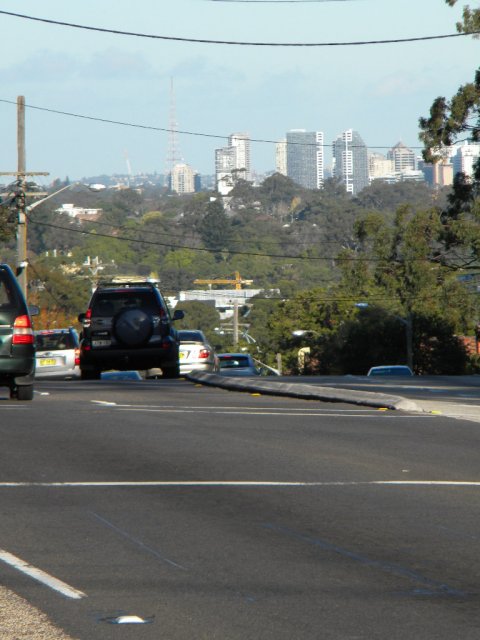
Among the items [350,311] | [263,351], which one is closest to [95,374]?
[350,311]

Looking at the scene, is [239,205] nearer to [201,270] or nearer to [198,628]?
[201,270]

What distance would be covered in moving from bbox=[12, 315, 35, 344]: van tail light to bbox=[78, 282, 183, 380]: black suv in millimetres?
7664

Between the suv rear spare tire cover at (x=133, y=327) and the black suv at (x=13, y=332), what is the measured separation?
299 inches

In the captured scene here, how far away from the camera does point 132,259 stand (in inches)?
5694

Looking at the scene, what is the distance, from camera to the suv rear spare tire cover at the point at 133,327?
2527cm

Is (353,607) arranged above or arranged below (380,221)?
below

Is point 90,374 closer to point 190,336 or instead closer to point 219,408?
point 190,336

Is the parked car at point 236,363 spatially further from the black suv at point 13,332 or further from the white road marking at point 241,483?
the white road marking at point 241,483

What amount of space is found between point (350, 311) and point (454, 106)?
119ft

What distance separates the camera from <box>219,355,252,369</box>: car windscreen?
38188mm

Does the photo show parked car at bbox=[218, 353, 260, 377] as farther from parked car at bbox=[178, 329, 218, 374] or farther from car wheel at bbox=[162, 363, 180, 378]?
car wheel at bbox=[162, 363, 180, 378]

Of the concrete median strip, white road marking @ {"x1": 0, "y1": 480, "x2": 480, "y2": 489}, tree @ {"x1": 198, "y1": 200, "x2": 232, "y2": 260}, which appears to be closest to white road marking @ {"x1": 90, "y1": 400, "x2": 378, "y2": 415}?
the concrete median strip

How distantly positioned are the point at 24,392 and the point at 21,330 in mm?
979

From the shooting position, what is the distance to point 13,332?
17484 mm
